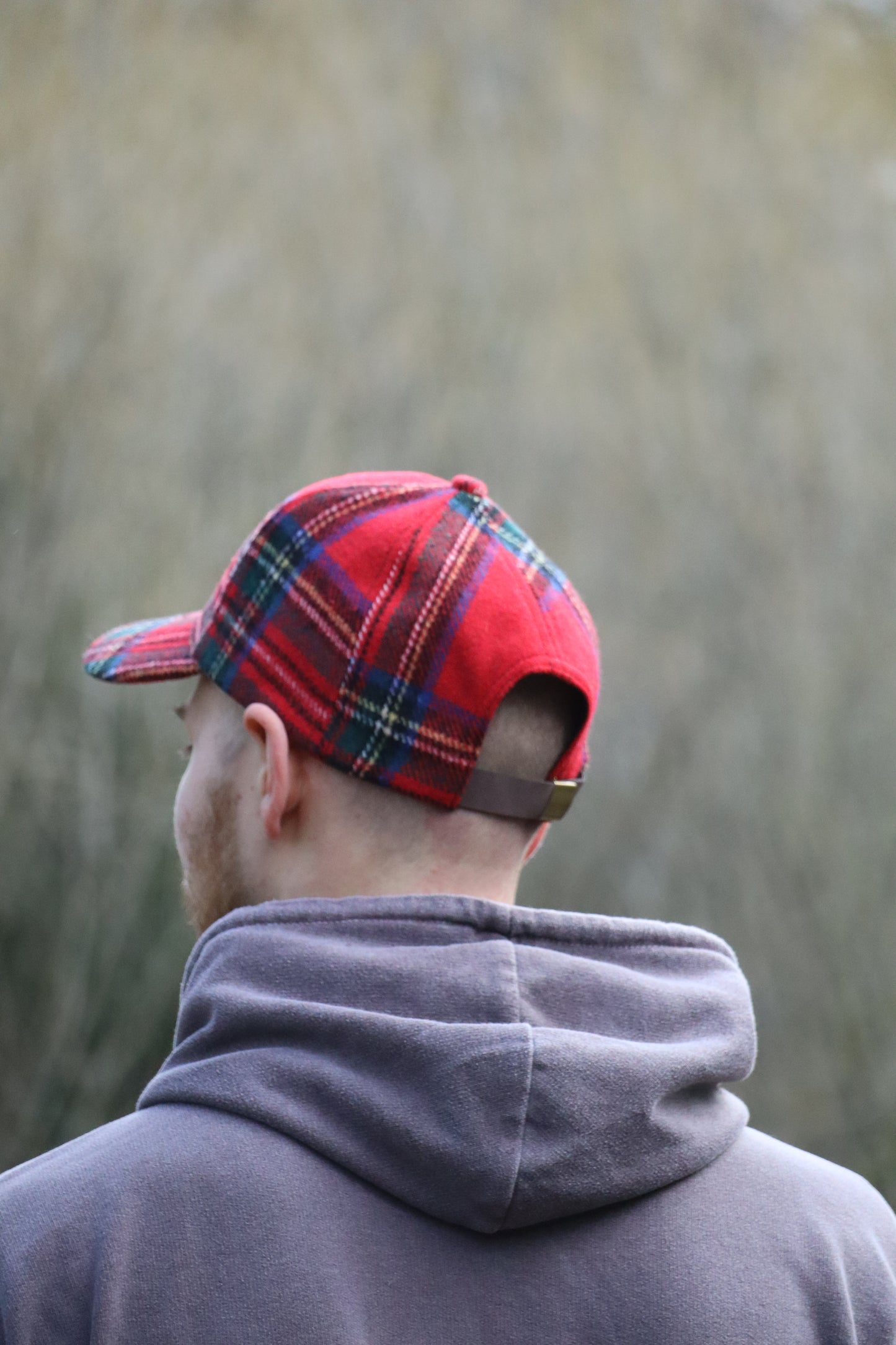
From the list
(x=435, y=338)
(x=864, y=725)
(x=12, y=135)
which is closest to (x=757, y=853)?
(x=864, y=725)

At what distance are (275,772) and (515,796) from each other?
170mm

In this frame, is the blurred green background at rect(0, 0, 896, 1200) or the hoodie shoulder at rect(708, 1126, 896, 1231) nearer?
the hoodie shoulder at rect(708, 1126, 896, 1231)

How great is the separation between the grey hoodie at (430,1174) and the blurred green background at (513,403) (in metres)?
2.10

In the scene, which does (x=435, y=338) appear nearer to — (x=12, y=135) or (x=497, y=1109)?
(x=12, y=135)

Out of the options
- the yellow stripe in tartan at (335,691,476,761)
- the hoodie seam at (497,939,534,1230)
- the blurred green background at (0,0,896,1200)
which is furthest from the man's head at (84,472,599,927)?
the blurred green background at (0,0,896,1200)

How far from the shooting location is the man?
70 centimetres

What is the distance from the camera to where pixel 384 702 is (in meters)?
0.89

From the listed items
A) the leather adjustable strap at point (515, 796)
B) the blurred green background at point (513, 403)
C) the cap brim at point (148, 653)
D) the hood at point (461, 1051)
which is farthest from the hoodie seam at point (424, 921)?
the blurred green background at point (513, 403)

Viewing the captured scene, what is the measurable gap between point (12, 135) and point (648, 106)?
70.6 inches

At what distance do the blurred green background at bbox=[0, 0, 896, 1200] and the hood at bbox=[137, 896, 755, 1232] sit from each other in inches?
82.5

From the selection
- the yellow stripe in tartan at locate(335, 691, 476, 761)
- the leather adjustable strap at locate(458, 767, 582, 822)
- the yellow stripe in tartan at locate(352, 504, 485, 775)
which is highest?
the yellow stripe in tartan at locate(352, 504, 485, 775)

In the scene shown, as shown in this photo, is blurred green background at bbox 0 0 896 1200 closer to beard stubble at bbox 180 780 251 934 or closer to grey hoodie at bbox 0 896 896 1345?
beard stubble at bbox 180 780 251 934

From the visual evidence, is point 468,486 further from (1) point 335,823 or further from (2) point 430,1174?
(2) point 430,1174

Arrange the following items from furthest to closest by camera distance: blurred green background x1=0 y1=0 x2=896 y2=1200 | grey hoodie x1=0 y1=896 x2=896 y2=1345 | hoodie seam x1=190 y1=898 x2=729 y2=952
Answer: blurred green background x1=0 y1=0 x2=896 y2=1200, hoodie seam x1=190 y1=898 x2=729 y2=952, grey hoodie x1=0 y1=896 x2=896 y2=1345
